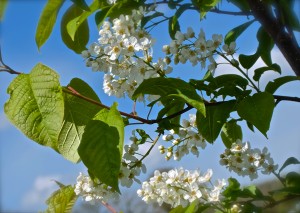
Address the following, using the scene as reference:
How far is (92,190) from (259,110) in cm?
34

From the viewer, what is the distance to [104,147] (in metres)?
0.64

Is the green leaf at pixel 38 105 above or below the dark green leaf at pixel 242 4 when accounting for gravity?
below

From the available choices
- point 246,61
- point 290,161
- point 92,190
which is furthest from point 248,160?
point 92,190

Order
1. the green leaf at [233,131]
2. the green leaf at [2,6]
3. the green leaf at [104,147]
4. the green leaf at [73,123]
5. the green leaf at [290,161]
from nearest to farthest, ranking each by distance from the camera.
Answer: the green leaf at [2,6], the green leaf at [104,147], the green leaf at [73,123], the green leaf at [290,161], the green leaf at [233,131]

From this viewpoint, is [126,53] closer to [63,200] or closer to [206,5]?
[206,5]

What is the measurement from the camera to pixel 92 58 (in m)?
0.81

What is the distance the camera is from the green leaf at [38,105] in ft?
2.13

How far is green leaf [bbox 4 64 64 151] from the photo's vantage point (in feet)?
2.13

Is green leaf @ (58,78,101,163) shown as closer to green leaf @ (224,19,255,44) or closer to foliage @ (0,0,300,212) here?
foliage @ (0,0,300,212)

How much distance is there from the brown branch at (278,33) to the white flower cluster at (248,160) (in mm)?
192

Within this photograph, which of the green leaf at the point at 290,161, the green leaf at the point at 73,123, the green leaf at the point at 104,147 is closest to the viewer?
the green leaf at the point at 104,147

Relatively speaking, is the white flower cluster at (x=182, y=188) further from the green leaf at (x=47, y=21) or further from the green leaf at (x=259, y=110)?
the green leaf at (x=47, y=21)

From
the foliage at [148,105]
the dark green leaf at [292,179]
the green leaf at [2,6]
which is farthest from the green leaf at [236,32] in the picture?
the green leaf at [2,6]

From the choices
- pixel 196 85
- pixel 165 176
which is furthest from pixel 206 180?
pixel 196 85
